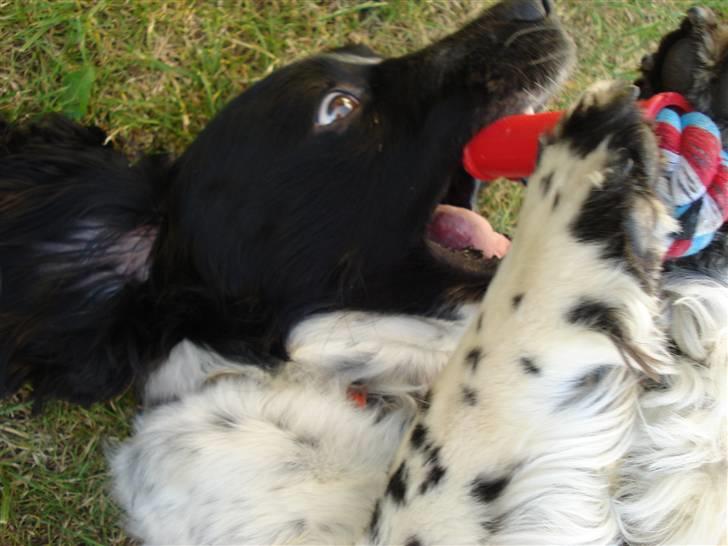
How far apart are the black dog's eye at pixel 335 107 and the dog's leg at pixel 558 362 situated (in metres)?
0.69

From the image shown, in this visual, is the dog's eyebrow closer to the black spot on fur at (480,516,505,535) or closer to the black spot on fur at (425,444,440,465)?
the black spot on fur at (425,444,440,465)

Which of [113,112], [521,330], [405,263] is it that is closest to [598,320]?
[521,330]

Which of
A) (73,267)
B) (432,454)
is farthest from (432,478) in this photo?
(73,267)

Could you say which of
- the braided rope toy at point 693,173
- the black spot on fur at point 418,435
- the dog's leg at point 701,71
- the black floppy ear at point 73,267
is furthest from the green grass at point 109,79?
the braided rope toy at point 693,173

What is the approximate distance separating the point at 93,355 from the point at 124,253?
324 mm

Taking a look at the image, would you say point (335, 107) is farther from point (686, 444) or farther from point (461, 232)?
point (686, 444)

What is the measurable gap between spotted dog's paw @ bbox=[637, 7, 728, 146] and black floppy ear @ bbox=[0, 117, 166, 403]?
152 cm

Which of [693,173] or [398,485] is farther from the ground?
[693,173]

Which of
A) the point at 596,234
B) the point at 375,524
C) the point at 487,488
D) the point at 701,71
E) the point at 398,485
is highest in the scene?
the point at 701,71

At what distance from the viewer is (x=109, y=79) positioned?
3.08 m

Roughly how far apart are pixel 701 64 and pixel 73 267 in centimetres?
178

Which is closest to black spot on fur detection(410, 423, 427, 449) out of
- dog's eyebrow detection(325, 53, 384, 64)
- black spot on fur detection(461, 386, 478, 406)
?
black spot on fur detection(461, 386, 478, 406)

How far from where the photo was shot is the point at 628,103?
1.71m

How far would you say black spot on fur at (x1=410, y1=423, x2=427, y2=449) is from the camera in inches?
77.3
